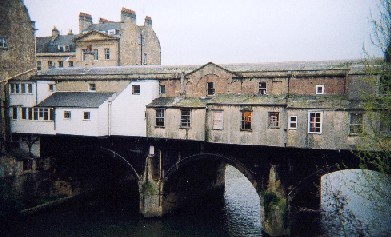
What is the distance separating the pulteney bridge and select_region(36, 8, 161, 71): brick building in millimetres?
16539

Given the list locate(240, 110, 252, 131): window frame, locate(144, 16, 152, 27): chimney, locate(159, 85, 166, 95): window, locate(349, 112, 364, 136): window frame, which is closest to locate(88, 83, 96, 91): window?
locate(159, 85, 166, 95): window

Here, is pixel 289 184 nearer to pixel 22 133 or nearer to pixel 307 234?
pixel 307 234

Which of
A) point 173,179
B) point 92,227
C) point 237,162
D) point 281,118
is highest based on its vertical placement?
point 281,118

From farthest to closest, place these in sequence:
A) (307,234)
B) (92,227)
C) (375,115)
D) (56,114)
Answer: (56,114), (92,227), (307,234), (375,115)

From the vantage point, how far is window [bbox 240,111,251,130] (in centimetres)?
2635

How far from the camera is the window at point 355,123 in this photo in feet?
75.8

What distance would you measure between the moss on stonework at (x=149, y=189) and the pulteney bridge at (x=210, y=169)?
0.08 meters

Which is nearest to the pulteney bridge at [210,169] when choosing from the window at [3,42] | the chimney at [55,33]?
the window at [3,42]

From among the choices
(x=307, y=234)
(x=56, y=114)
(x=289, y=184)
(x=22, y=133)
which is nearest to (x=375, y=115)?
(x=289, y=184)

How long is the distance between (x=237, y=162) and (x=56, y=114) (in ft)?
54.9

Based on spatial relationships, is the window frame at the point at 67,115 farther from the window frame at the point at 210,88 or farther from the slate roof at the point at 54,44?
the slate roof at the point at 54,44

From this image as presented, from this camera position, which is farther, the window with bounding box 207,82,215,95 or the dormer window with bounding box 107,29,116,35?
the dormer window with bounding box 107,29,116,35

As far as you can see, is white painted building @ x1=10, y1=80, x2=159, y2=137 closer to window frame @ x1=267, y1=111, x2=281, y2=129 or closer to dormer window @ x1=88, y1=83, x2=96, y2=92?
dormer window @ x1=88, y1=83, x2=96, y2=92

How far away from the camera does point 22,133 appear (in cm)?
3438
